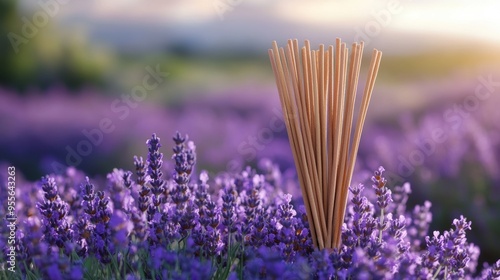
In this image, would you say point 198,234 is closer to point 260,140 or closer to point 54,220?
point 54,220

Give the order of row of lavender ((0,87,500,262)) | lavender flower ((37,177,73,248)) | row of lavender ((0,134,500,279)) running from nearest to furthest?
1. row of lavender ((0,134,500,279))
2. lavender flower ((37,177,73,248))
3. row of lavender ((0,87,500,262))

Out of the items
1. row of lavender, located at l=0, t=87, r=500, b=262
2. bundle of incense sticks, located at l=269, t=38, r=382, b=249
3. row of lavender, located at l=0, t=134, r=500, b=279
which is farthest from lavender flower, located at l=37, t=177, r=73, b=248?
row of lavender, located at l=0, t=87, r=500, b=262

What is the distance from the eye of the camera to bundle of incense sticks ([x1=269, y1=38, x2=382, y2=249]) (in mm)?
1652

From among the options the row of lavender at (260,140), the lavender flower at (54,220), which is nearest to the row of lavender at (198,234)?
the lavender flower at (54,220)

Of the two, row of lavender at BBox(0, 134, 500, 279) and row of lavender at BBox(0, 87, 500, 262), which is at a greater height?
row of lavender at BBox(0, 134, 500, 279)

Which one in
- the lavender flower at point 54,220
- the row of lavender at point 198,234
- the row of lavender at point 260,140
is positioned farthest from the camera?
the row of lavender at point 260,140

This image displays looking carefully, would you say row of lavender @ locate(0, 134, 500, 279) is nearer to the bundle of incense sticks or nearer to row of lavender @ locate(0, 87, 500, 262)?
the bundle of incense sticks

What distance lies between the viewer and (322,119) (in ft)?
5.46

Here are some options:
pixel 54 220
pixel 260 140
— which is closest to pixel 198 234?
pixel 54 220

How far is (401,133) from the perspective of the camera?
4.80 m

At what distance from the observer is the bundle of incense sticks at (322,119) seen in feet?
5.42

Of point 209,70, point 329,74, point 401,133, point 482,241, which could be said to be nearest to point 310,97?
point 329,74

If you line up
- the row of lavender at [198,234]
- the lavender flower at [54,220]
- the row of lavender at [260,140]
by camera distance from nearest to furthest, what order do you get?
1. the row of lavender at [198,234]
2. the lavender flower at [54,220]
3. the row of lavender at [260,140]

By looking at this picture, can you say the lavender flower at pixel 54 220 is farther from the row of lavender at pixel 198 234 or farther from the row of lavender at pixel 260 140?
the row of lavender at pixel 260 140
